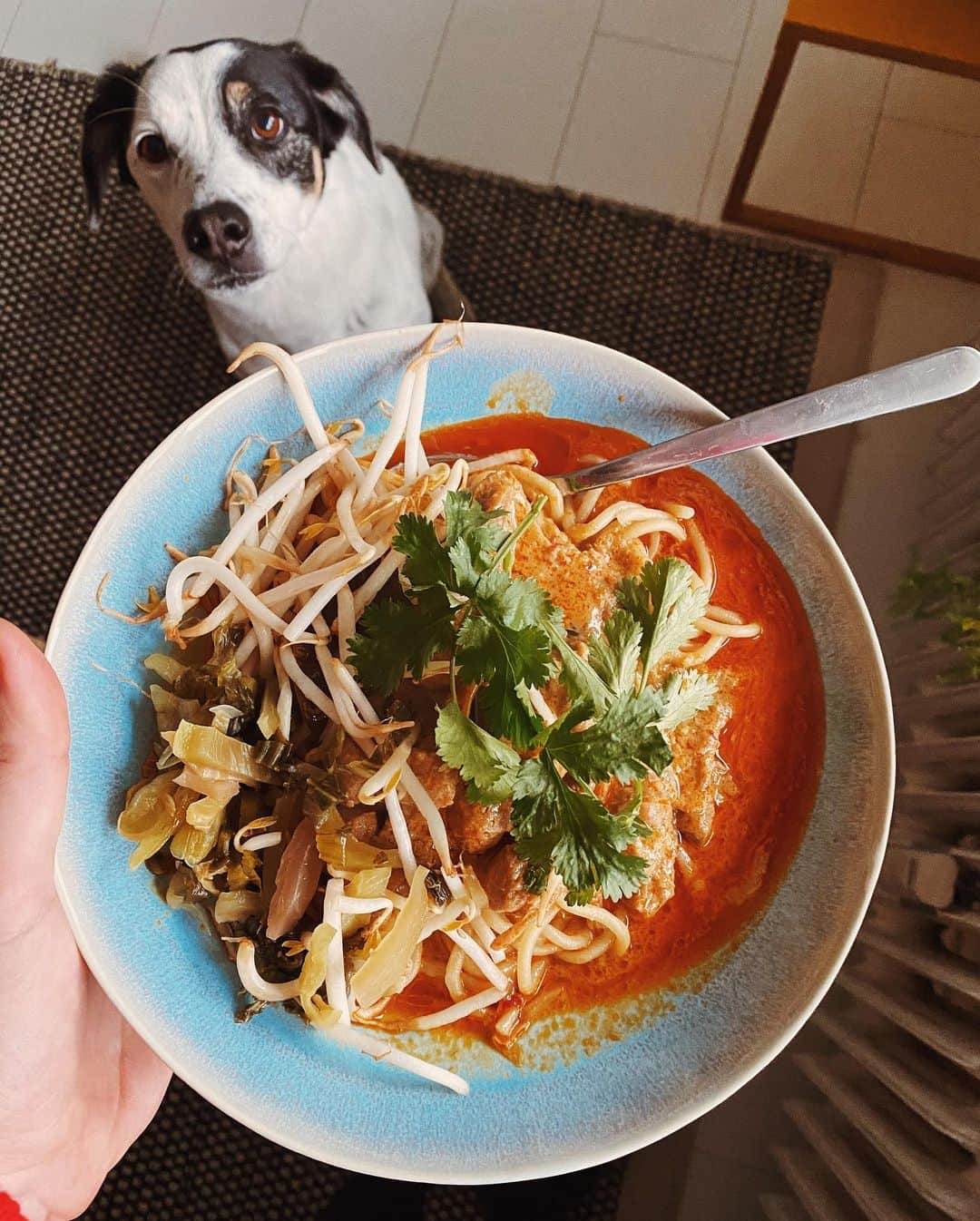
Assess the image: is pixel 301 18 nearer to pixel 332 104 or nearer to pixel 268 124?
pixel 332 104

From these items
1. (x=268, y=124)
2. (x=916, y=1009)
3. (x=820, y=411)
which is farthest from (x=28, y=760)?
(x=916, y=1009)

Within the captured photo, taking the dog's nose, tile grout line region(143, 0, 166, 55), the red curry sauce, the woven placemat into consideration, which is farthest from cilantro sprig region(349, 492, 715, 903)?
tile grout line region(143, 0, 166, 55)

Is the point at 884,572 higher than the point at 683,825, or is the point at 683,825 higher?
the point at 884,572

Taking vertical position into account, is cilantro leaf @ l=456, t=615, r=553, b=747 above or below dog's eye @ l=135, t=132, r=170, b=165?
below

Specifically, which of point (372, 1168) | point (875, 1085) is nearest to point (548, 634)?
point (372, 1168)

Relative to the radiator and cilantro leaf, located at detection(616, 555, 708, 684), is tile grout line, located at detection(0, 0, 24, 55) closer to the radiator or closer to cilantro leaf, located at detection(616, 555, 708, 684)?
cilantro leaf, located at detection(616, 555, 708, 684)

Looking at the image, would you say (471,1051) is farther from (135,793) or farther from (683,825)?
(135,793)
